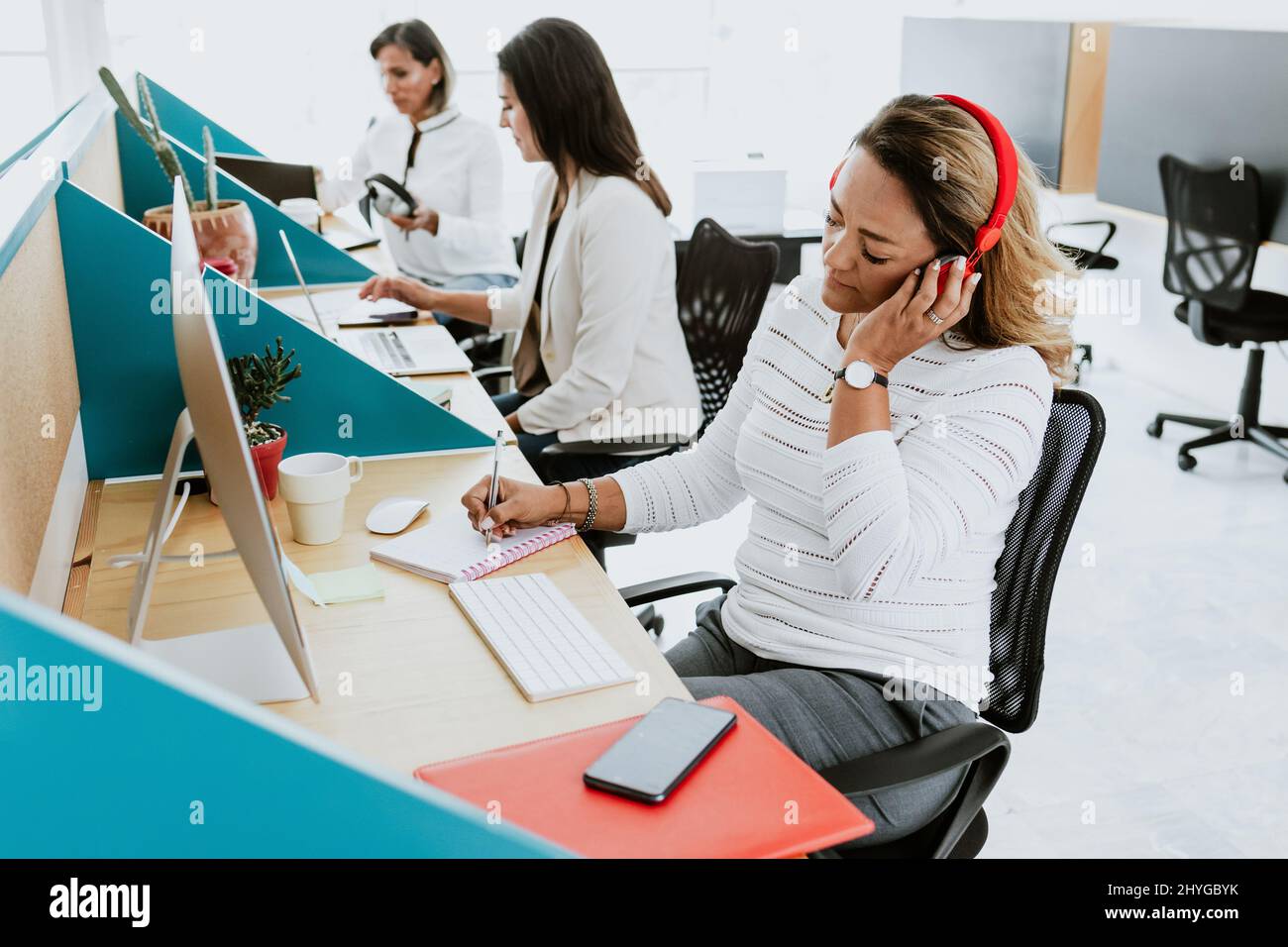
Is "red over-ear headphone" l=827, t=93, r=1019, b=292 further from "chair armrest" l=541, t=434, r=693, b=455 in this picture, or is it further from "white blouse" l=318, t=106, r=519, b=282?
"white blouse" l=318, t=106, r=519, b=282

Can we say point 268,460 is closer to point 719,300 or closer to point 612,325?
point 612,325

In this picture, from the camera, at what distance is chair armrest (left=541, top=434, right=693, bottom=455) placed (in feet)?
7.27

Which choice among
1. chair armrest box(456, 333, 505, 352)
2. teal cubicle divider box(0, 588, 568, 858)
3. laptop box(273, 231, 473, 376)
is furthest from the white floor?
teal cubicle divider box(0, 588, 568, 858)

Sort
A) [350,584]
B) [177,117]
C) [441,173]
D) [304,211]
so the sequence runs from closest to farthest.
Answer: [350,584] < [304,211] < [177,117] < [441,173]

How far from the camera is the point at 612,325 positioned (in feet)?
7.49

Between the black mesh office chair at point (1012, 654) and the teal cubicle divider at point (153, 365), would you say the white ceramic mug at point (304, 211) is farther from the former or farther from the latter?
the black mesh office chair at point (1012, 654)

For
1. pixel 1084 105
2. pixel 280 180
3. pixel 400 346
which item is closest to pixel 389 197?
pixel 280 180

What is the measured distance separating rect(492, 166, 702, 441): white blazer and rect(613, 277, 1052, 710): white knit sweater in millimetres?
726

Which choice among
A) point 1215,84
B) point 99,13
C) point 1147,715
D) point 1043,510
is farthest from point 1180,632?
point 99,13

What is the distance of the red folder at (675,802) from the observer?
0.95 meters

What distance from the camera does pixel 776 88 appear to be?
5.40 meters

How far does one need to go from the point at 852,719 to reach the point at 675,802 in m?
0.39

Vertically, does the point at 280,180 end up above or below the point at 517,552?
above

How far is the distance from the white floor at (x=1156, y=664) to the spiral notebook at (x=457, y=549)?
40.0 inches
